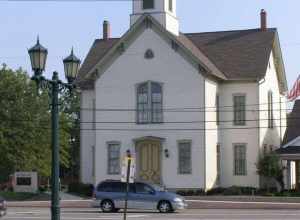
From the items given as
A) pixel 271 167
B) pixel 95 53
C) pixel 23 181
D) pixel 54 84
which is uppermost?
pixel 95 53

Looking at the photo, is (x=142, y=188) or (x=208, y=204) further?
(x=208, y=204)

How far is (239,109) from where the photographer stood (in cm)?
5000

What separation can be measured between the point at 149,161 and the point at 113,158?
8.03 feet

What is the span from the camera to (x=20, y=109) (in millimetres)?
58594

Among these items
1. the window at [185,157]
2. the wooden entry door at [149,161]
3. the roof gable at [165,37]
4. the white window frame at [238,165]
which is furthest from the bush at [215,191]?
the roof gable at [165,37]

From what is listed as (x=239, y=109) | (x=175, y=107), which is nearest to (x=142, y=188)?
(x=175, y=107)

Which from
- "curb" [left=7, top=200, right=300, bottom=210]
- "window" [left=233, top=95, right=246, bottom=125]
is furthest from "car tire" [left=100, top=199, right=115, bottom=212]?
"window" [left=233, top=95, right=246, bottom=125]

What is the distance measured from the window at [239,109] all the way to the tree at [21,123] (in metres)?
16.0

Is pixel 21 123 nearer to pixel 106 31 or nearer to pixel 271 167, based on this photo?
pixel 106 31

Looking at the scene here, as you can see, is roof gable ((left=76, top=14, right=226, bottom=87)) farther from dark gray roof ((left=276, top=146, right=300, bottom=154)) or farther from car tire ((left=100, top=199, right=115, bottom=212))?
car tire ((left=100, top=199, right=115, bottom=212))

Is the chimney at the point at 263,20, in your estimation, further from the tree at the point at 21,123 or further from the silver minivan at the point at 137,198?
the silver minivan at the point at 137,198

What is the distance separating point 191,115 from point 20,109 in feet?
54.7

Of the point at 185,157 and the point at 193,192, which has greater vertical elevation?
the point at 185,157

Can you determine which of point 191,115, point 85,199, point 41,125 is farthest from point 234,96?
point 41,125
